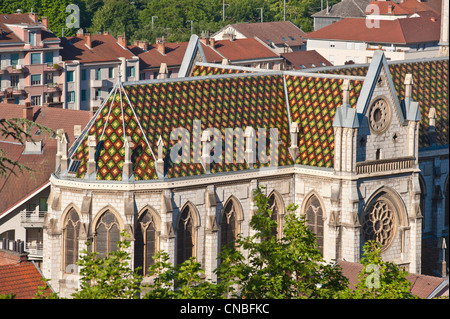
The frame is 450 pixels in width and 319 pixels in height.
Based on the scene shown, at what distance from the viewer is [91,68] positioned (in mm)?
189000

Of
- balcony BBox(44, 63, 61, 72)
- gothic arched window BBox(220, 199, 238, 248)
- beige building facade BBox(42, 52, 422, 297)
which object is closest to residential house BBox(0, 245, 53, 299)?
beige building facade BBox(42, 52, 422, 297)

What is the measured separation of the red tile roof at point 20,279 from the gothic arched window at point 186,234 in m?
8.39

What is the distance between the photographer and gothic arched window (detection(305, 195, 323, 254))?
8850 centimetres

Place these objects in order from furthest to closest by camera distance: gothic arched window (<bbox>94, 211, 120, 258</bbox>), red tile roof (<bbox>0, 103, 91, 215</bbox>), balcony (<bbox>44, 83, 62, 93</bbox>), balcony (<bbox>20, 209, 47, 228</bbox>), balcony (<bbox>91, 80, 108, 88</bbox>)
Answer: balcony (<bbox>91, 80, 108, 88</bbox>) → balcony (<bbox>44, 83, 62, 93</bbox>) → balcony (<bbox>20, 209, 47, 228</bbox>) → red tile roof (<bbox>0, 103, 91, 215</bbox>) → gothic arched window (<bbox>94, 211, 120, 258</bbox>)

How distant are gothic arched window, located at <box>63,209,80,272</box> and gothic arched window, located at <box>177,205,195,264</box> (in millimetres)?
5928

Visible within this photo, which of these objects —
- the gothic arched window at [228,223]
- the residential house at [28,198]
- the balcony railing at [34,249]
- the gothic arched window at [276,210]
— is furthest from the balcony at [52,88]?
the gothic arched window at [228,223]

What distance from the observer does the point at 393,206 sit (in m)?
89.7

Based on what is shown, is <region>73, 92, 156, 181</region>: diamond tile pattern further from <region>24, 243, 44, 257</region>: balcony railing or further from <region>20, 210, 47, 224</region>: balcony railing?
<region>20, 210, 47, 224</region>: balcony railing

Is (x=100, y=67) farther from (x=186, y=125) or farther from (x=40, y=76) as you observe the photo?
(x=186, y=125)

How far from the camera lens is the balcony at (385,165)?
285 feet

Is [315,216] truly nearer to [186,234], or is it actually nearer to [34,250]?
[186,234]

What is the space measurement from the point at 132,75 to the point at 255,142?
357 feet

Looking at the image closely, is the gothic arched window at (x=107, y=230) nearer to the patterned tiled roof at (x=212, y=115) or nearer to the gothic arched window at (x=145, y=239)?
the gothic arched window at (x=145, y=239)
